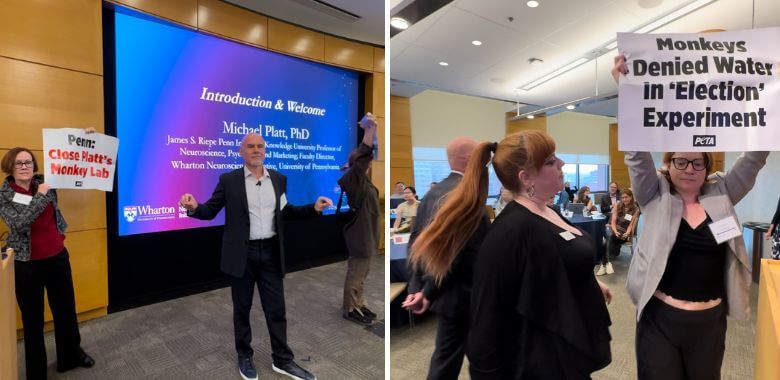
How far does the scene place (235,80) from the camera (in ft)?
10.6

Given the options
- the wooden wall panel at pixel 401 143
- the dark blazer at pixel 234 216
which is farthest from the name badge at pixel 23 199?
the wooden wall panel at pixel 401 143

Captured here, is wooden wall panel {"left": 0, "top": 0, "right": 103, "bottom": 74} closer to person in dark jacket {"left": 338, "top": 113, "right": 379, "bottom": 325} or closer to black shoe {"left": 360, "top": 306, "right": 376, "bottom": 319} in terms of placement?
person in dark jacket {"left": 338, "top": 113, "right": 379, "bottom": 325}

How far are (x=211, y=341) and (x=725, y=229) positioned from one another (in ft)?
9.06

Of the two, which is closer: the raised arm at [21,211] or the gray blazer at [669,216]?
the gray blazer at [669,216]

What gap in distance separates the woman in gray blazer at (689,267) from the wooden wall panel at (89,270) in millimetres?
3323

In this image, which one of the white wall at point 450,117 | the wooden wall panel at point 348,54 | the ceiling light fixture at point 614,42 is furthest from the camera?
the white wall at point 450,117

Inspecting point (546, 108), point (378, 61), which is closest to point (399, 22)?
point (378, 61)

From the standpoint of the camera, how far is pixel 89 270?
8.86ft

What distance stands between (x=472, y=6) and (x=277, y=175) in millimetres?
2372

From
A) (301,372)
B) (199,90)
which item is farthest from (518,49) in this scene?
(301,372)

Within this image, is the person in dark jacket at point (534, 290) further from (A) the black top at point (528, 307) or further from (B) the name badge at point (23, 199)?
(B) the name badge at point (23, 199)

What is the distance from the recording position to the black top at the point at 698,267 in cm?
115

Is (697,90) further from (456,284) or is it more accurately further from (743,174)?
(456,284)

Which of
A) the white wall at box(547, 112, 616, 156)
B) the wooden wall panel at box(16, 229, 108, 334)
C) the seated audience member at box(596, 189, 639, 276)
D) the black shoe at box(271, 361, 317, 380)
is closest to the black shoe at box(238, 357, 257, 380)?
the black shoe at box(271, 361, 317, 380)
